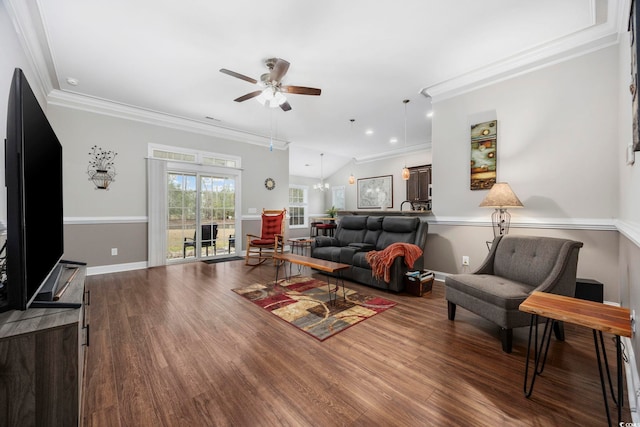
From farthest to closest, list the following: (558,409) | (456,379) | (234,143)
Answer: (234,143) < (456,379) < (558,409)

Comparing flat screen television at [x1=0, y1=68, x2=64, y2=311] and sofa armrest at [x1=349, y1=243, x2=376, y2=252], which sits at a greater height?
flat screen television at [x1=0, y1=68, x2=64, y2=311]

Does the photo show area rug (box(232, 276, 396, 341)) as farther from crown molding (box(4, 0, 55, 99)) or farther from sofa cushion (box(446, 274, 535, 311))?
crown molding (box(4, 0, 55, 99))

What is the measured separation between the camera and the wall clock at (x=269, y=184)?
652cm

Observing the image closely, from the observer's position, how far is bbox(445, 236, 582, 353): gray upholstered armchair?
1960mm

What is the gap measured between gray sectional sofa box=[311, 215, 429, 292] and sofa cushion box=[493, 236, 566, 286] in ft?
3.70

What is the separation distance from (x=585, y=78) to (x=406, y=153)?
5.05 meters

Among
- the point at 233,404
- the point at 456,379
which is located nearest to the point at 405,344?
the point at 456,379

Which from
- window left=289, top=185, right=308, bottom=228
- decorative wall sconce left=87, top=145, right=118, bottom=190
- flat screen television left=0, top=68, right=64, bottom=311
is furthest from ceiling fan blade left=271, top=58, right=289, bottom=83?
window left=289, top=185, right=308, bottom=228

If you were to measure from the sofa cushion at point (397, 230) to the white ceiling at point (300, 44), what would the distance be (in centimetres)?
197

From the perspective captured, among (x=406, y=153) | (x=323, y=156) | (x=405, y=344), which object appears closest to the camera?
(x=405, y=344)

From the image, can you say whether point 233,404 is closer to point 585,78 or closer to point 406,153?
point 585,78

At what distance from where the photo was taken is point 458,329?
7.68 ft

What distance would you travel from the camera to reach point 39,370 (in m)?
0.94

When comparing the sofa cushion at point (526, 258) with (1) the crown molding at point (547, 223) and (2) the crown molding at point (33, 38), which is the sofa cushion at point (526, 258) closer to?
(1) the crown molding at point (547, 223)
